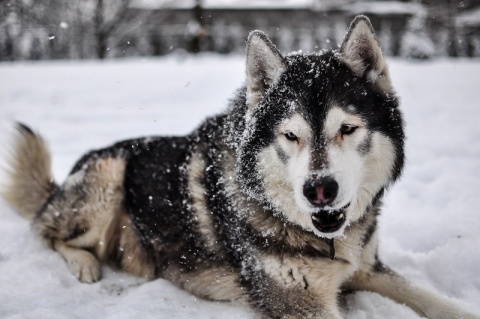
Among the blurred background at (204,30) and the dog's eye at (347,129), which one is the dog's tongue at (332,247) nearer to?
the dog's eye at (347,129)

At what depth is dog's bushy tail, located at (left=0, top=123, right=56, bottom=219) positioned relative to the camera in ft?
12.1

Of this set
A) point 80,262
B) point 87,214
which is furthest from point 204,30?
point 80,262

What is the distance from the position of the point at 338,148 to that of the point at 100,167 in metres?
1.98

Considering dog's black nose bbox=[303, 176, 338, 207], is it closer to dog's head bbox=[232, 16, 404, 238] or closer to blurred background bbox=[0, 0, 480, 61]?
dog's head bbox=[232, 16, 404, 238]

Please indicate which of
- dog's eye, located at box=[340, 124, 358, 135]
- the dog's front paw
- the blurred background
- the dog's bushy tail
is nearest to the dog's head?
dog's eye, located at box=[340, 124, 358, 135]

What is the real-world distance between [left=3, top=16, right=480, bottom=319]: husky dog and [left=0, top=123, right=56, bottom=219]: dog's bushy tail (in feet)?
1.85

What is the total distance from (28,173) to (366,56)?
2895 mm

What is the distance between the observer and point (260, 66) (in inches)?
105

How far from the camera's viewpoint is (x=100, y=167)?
11.3 feet

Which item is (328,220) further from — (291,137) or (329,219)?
(291,137)

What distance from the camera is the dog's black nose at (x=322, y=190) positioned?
2.18 m

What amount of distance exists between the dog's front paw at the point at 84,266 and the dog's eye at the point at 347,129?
207cm

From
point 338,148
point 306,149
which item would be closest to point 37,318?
point 306,149

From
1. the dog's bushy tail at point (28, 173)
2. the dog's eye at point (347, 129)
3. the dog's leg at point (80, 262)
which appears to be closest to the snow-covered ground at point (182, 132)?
the dog's leg at point (80, 262)
